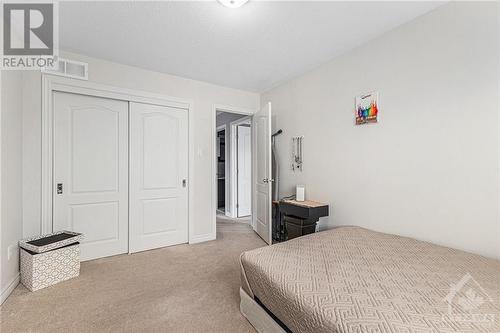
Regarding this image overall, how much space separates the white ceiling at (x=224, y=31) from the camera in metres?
1.83

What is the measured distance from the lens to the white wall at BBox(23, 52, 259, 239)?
91.0 inches

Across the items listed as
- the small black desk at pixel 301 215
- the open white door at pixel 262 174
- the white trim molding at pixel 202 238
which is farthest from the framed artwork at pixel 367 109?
the white trim molding at pixel 202 238

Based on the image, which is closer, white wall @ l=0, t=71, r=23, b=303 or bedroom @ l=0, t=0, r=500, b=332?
bedroom @ l=0, t=0, r=500, b=332

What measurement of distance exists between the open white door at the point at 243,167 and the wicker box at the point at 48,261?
318 cm

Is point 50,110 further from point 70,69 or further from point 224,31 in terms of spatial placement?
point 224,31

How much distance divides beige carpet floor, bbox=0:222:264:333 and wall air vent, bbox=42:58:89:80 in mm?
2165

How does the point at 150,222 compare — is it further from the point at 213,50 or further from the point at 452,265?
the point at 452,265

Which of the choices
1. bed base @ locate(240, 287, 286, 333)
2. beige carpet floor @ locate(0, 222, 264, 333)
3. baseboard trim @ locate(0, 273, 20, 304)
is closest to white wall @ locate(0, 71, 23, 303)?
baseboard trim @ locate(0, 273, 20, 304)

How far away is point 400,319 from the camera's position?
92 cm

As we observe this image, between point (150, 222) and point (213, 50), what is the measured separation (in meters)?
2.36

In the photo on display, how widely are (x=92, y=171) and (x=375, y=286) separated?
3049 mm

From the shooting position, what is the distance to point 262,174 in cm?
352

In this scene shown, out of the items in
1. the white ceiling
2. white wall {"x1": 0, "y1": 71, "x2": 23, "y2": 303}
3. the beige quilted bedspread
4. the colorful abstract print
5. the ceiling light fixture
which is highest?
the white ceiling

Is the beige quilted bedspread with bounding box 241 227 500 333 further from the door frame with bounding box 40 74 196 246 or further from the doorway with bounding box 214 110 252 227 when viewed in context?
the doorway with bounding box 214 110 252 227
